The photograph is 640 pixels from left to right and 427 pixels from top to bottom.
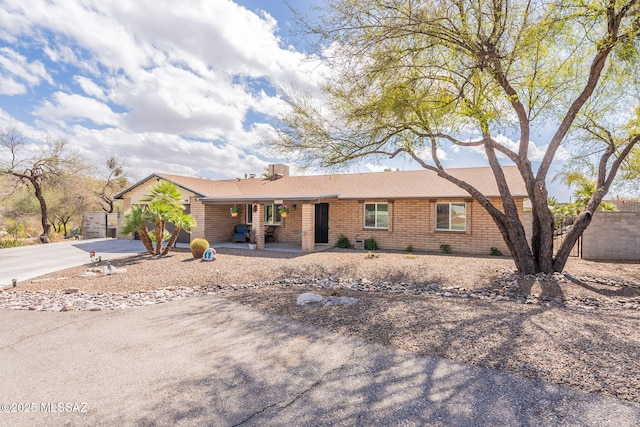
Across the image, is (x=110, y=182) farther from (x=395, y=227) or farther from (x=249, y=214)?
(x=395, y=227)

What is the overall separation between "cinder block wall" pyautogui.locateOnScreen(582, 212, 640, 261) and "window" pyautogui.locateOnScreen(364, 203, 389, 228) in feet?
24.9

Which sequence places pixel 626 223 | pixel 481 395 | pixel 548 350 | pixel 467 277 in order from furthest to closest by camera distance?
pixel 626 223 < pixel 467 277 < pixel 548 350 < pixel 481 395

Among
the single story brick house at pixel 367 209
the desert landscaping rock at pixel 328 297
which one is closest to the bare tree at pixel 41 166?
the single story brick house at pixel 367 209

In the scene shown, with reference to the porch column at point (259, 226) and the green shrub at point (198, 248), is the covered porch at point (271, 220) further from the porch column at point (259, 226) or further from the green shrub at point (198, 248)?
the green shrub at point (198, 248)

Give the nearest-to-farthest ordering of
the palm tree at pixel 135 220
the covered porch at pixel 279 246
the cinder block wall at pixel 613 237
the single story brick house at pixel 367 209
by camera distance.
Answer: the cinder block wall at pixel 613 237, the palm tree at pixel 135 220, the single story brick house at pixel 367 209, the covered porch at pixel 279 246

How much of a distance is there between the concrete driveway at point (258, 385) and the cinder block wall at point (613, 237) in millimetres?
12081

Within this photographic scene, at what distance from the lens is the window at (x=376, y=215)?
14.8m

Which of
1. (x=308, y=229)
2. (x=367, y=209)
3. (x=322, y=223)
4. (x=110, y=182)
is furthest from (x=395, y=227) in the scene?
(x=110, y=182)

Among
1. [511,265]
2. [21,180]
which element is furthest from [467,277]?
[21,180]

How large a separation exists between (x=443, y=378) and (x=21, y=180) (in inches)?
976

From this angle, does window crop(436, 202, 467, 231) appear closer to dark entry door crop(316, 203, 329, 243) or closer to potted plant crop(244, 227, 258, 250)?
dark entry door crop(316, 203, 329, 243)

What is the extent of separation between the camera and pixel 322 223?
53.3ft

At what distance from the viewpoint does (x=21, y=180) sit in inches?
747

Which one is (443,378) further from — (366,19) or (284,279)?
(366,19)
